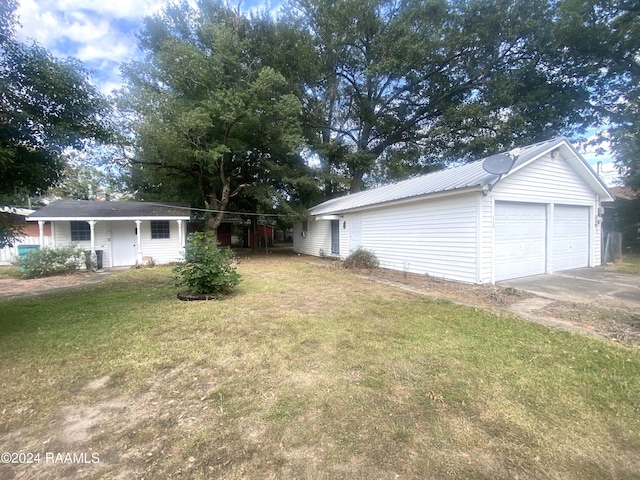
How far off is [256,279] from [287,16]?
19527 millimetres

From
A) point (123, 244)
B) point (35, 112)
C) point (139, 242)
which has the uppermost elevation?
point (35, 112)

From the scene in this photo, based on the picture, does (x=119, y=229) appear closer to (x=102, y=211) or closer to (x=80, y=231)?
(x=102, y=211)

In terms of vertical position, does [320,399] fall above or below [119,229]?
below

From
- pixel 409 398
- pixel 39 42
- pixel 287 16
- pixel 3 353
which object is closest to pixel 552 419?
pixel 409 398

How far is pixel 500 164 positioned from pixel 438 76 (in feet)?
54.1

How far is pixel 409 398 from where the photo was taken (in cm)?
252

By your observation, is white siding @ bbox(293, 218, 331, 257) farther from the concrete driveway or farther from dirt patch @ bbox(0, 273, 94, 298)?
dirt patch @ bbox(0, 273, 94, 298)

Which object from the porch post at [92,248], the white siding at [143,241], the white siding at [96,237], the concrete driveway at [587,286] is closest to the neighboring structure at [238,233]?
the white siding at [143,241]

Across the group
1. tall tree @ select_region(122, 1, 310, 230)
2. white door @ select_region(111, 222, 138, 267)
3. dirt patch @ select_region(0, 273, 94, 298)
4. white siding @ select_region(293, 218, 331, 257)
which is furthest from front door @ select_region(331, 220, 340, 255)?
dirt patch @ select_region(0, 273, 94, 298)

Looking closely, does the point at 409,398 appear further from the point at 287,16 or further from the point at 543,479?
the point at 287,16

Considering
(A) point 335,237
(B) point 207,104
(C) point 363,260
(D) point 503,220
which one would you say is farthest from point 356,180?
(D) point 503,220

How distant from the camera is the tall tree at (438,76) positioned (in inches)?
675

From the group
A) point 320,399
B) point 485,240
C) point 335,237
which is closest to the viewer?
point 320,399

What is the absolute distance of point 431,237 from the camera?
28.2 feet
